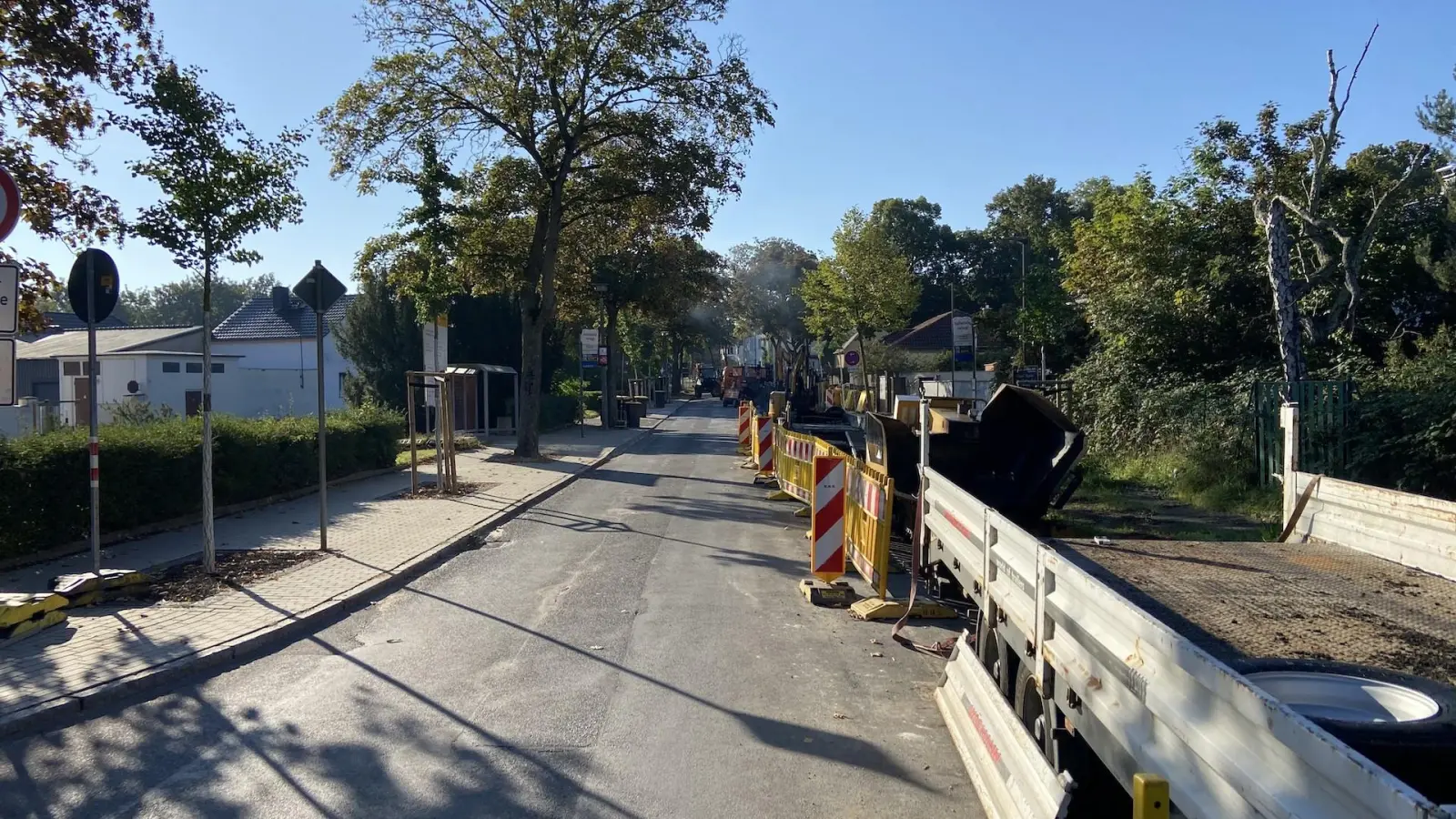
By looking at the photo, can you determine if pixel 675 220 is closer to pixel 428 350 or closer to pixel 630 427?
pixel 428 350

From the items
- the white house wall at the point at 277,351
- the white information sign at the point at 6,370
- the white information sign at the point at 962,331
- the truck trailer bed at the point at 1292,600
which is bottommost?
the truck trailer bed at the point at 1292,600

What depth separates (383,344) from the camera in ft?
115

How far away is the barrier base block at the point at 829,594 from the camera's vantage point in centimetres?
891

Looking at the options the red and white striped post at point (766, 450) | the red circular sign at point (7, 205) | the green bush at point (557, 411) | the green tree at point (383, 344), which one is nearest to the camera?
the red circular sign at point (7, 205)

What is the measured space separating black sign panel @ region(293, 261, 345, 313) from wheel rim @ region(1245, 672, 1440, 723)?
9.97 meters

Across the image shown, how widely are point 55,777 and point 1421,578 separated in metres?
6.78

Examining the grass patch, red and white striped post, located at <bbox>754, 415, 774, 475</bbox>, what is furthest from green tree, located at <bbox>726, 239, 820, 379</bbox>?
the grass patch

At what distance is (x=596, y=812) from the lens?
4.50m

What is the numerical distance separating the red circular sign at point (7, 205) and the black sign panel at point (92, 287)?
2218 millimetres

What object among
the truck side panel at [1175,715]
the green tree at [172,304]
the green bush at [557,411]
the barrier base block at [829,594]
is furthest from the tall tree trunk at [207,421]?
the green tree at [172,304]

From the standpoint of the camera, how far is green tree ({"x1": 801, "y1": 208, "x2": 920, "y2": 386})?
3672 centimetres

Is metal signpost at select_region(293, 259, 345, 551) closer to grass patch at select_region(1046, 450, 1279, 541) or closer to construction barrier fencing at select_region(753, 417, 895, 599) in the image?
construction barrier fencing at select_region(753, 417, 895, 599)

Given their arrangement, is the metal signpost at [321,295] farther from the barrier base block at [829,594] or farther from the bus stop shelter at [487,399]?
the bus stop shelter at [487,399]

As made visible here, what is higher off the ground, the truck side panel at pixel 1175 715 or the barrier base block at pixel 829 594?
the truck side panel at pixel 1175 715
